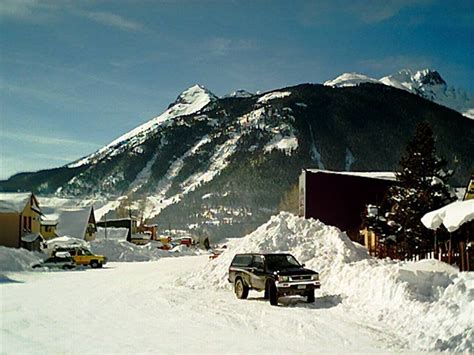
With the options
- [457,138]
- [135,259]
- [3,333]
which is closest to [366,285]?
[3,333]

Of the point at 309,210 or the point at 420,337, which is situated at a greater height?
the point at 309,210

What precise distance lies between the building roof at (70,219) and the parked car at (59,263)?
127 feet

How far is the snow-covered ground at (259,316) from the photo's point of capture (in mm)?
12289

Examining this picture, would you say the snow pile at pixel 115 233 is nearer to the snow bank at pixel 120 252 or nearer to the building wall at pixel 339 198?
the snow bank at pixel 120 252

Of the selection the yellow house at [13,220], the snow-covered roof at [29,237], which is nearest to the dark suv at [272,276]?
the yellow house at [13,220]

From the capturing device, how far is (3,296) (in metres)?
22.9

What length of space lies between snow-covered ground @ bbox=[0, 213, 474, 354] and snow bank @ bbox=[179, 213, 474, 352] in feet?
0.13

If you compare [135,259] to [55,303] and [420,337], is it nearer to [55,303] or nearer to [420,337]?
[55,303]

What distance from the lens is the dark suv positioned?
19.4m

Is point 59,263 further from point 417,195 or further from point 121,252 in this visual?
point 417,195

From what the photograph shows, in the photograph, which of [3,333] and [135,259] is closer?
[3,333]

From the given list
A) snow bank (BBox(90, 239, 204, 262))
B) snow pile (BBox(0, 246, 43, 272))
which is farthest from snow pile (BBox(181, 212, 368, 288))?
snow bank (BBox(90, 239, 204, 262))

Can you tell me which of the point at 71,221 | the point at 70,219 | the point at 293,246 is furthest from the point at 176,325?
the point at 70,219

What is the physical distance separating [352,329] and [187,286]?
13635 mm
